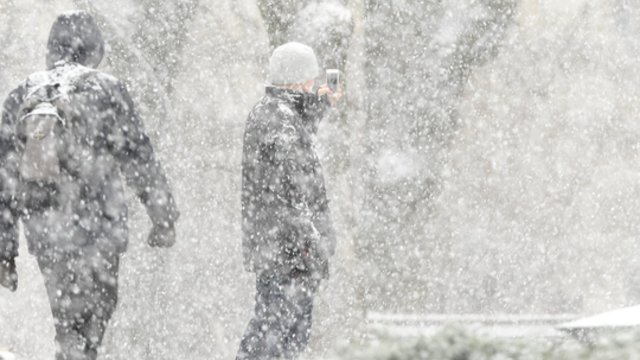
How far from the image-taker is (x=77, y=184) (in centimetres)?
583

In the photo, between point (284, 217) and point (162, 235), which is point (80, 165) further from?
point (284, 217)

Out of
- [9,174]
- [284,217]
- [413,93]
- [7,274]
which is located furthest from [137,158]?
[413,93]

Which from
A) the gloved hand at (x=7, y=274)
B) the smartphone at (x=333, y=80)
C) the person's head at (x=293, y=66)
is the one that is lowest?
the gloved hand at (x=7, y=274)

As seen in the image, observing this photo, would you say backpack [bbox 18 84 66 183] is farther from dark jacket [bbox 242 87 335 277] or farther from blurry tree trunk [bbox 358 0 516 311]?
blurry tree trunk [bbox 358 0 516 311]

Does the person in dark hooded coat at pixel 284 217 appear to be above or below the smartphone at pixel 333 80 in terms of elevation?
below

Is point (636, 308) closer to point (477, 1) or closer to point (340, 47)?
point (340, 47)

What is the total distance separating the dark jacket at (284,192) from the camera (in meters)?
6.42

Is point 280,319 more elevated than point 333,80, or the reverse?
point 333,80

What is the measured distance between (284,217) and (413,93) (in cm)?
524

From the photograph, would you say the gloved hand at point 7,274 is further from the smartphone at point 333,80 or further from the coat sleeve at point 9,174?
the smartphone at point 333,80

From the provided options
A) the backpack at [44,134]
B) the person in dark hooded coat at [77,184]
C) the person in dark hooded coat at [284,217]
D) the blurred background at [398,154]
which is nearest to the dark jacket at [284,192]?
the person in dark hooded coat at [284,217]

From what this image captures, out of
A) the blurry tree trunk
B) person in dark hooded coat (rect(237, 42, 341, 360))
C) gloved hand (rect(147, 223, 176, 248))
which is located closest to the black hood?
gloved hand (rect(147, 223, 176, 248))

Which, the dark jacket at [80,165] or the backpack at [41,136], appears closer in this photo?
the backpack at [41,136]

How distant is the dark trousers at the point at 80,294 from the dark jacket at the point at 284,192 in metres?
0.87
